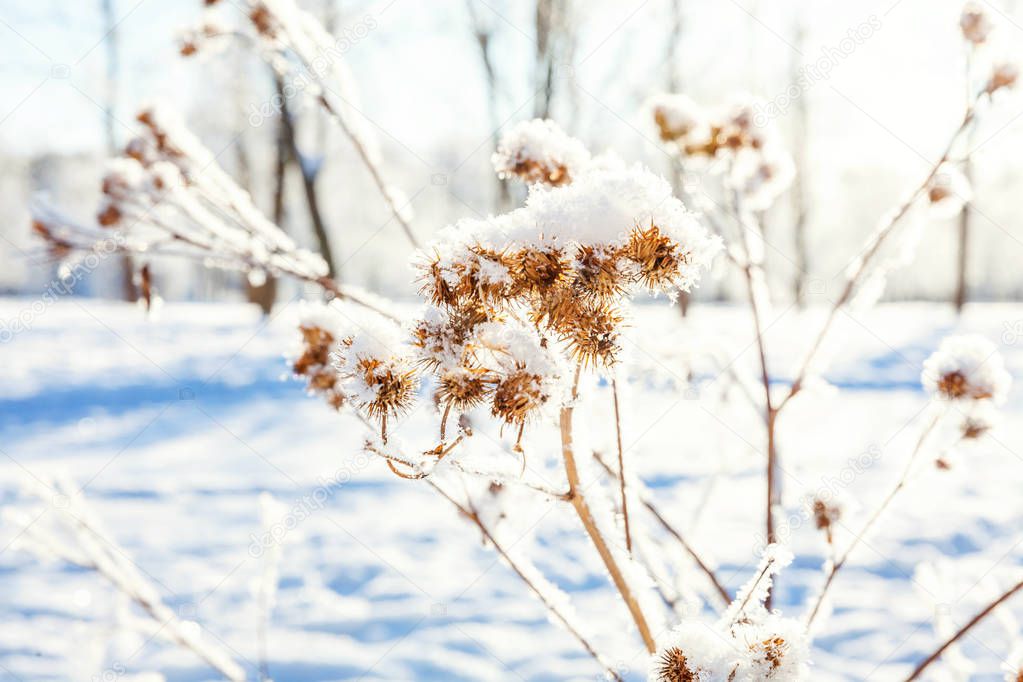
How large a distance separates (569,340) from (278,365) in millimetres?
9452

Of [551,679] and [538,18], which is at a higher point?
[538,18]

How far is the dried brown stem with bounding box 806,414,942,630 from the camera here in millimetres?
1336

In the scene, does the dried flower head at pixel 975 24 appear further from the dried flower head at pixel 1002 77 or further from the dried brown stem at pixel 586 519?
the dried brown stem at pixel 586 519

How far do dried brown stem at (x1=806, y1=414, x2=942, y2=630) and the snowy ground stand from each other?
95 millimetres

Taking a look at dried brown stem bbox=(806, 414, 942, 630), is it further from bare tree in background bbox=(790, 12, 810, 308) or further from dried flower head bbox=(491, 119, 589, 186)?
bare tree in background bbox=(790, 12, 810, 308)

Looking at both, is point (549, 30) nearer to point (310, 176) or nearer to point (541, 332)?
point (310, 176)

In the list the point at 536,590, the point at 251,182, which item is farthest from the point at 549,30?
the point at 251,182

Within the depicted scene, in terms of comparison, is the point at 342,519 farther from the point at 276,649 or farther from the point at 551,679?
the point at 551,679

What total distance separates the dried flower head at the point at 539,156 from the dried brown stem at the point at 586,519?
0.44m

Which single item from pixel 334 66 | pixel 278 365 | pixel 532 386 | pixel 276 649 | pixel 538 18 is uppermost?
pixel 538 18

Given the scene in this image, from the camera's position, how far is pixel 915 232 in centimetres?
174

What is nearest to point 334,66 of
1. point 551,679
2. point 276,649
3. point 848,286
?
point 848,286

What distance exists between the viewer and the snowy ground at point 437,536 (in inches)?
89.9

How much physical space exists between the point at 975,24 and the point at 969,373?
2.49ft
